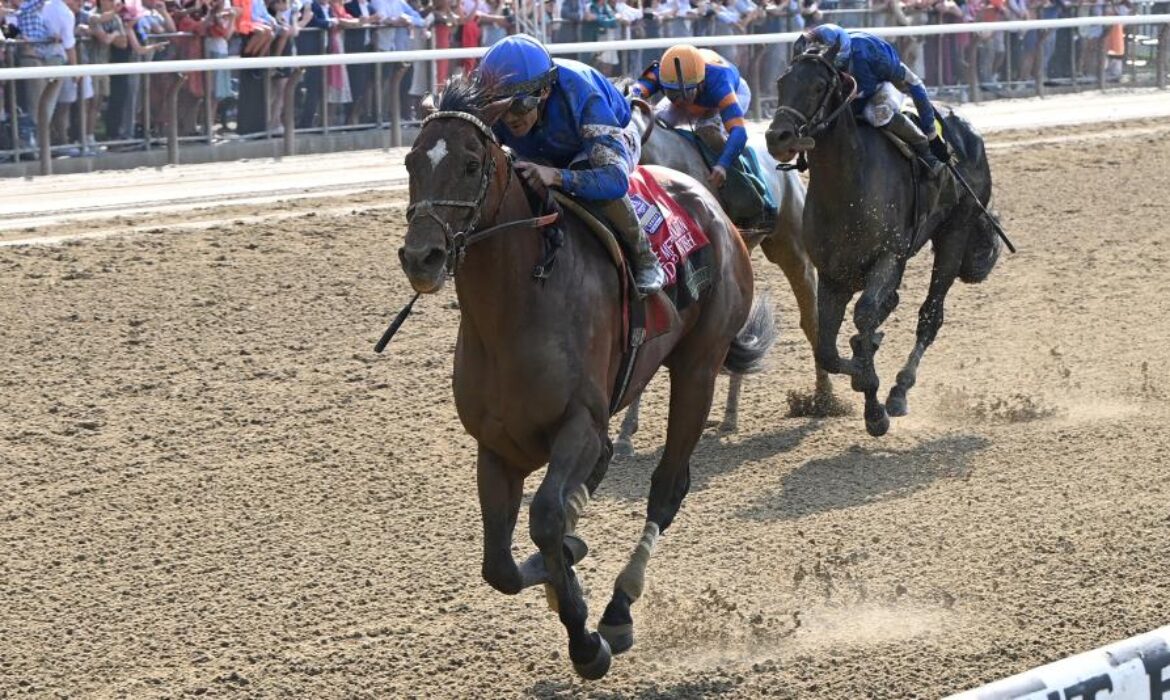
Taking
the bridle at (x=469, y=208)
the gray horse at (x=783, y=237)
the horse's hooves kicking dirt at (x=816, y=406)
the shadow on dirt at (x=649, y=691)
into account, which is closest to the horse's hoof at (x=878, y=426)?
the gray horse at (x=783, y=237)

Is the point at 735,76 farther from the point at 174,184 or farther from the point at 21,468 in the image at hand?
the point at 174,184

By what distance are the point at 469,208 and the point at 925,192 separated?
4.42 metres

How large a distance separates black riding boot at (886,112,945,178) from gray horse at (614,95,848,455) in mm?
649

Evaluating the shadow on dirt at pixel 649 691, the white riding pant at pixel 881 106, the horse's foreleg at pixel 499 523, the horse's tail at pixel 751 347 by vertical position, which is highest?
the white riding pant at pixel 881 106

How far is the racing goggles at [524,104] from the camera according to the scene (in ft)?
17.1

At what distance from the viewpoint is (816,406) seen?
9.02 metres

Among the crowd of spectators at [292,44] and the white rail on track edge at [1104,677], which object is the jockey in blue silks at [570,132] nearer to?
the white rail on track edge at [1104,677]

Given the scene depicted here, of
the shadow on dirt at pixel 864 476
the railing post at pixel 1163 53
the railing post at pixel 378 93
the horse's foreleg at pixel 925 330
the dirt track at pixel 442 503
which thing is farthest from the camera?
the railing post at pixel 1163 53

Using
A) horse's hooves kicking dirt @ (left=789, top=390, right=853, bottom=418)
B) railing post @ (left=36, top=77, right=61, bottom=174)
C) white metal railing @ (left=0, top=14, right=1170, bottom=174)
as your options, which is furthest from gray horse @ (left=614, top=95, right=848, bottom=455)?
railing post @ (left=36, top=77, right=61, bottom=174)

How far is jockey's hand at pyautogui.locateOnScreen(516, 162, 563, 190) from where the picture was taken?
5.16 meters

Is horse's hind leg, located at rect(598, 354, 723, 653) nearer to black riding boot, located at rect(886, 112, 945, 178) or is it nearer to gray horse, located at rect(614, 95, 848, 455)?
gray horse, located at rect(614, 95, 848, 455)

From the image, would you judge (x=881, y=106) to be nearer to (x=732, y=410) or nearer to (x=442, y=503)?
(x=732, y=410)

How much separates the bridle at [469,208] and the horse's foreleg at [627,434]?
10.5ft

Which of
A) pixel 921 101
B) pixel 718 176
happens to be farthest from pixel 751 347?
pixel 921 101
